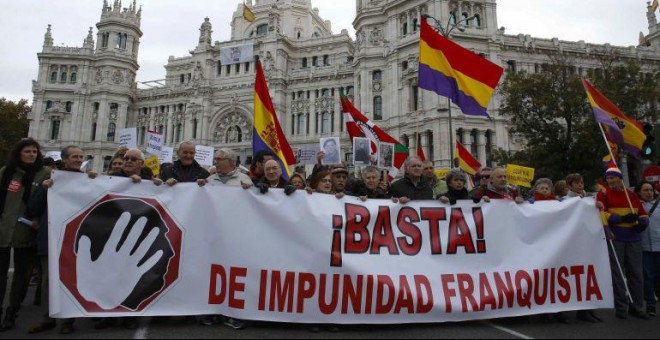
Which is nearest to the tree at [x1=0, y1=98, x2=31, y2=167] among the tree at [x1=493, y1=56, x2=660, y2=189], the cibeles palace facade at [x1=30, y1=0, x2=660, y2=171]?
the cibeles palace facade at [x1=30, y1=0, x2=660, y2=171]

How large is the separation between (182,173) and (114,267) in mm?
1952

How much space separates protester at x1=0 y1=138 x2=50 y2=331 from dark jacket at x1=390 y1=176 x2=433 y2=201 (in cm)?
532

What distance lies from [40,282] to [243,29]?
62239 millimetres

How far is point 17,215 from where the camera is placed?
202 inches

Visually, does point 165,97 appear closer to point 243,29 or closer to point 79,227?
point 243,29

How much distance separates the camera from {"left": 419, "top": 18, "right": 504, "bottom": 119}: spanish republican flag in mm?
9062

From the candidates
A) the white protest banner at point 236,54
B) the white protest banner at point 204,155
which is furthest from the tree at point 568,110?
the white protest banner at point 236,54

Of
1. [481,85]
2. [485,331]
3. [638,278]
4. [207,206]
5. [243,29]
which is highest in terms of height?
[243,29]

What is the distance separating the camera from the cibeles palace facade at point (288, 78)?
36188 mm

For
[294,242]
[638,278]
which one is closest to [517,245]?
[638,278]

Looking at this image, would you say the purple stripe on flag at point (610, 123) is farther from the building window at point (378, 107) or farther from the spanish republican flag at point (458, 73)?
the building window at point (378, 107)

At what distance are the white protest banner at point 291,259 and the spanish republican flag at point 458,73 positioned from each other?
13.6 ft

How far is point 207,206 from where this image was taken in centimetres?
531

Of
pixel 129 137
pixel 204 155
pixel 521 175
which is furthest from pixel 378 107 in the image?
pixel 521 175
